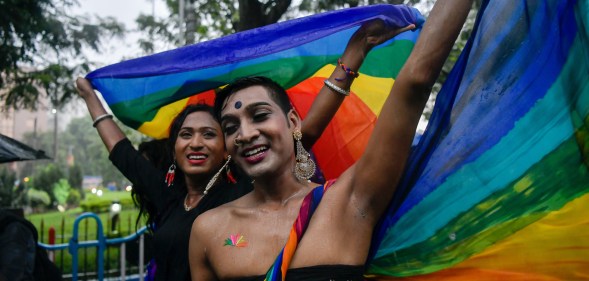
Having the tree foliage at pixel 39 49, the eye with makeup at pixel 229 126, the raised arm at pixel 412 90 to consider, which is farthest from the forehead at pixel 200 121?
the tree foliage at pixel 39 49

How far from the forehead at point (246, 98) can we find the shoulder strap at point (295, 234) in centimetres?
40

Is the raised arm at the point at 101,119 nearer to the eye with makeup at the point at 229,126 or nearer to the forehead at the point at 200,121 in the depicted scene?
the forehead at the point at 200,121

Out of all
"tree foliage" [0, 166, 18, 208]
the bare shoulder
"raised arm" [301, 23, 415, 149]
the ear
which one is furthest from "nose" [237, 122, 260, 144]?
"tree foliage" [0, 166, 18, 208]

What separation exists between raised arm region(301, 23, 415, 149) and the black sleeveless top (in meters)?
0.90

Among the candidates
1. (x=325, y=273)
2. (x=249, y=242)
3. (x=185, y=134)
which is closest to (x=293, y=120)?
(x=249, y=242)

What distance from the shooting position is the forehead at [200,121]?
294 centimetres

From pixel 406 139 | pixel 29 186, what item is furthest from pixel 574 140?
pixel 29 186

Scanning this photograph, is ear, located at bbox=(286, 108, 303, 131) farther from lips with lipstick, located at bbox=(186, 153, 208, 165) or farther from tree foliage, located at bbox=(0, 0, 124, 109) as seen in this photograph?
tree foliage, located at bbox=(0, 0, 124, 109)

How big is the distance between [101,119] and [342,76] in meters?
1.41

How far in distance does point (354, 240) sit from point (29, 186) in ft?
113

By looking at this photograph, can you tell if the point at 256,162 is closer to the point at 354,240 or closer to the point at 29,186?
the point at 354,240

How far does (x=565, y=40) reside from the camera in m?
1.66

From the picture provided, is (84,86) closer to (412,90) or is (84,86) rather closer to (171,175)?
(171,175)

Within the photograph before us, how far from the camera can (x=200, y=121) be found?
2.95 m
